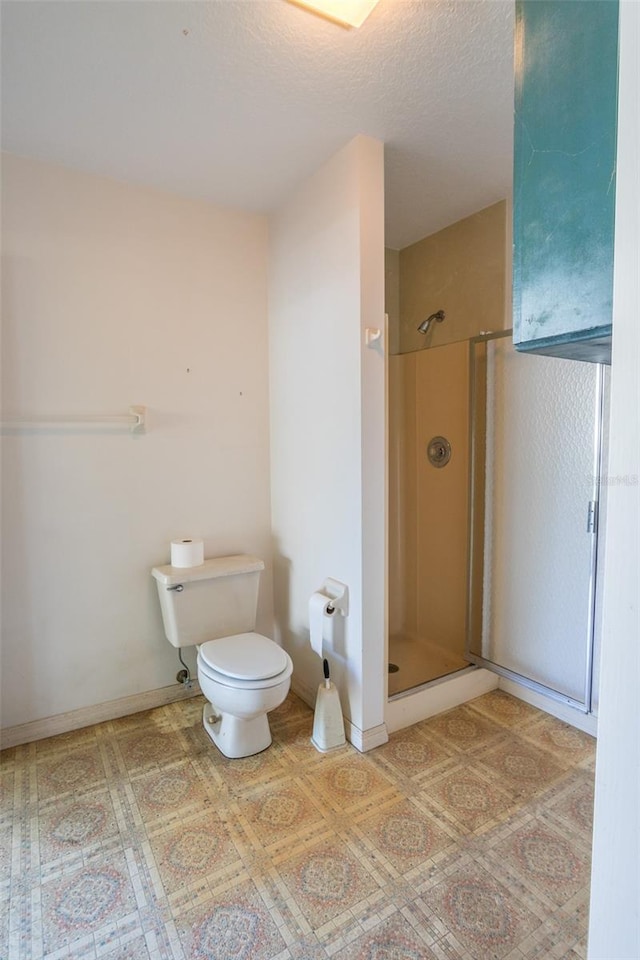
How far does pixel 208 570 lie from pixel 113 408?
0.86 m

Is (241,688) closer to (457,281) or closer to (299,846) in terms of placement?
(299,846)

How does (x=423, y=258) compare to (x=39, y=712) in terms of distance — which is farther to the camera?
(x=423, y=258)

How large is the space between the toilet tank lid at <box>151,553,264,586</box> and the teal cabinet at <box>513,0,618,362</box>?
184 cm

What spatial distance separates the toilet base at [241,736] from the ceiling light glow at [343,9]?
7.59 feet

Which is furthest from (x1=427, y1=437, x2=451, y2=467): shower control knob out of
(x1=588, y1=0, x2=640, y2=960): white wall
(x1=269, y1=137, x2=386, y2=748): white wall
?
(x1=588, y1=0, x2=640, y2=960): white wall

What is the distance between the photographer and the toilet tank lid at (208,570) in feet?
7.10

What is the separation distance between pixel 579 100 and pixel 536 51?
0.39 feet

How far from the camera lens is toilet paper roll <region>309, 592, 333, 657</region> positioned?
6.75 ft

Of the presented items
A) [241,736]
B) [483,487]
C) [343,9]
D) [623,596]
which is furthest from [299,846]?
[343,9]

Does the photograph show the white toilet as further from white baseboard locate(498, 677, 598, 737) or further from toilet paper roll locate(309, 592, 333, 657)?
white baseboard locate(498, 677, 598, 737)

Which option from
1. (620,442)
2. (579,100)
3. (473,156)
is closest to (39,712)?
(620,442)

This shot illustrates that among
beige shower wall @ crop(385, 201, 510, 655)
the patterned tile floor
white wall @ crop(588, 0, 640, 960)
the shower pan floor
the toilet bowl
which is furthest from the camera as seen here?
beige shower wall @ crop(385, 201, 510, 655)

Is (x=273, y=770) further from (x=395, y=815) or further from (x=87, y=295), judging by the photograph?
(x=87, y=295)

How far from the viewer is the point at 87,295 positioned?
2129 mm
